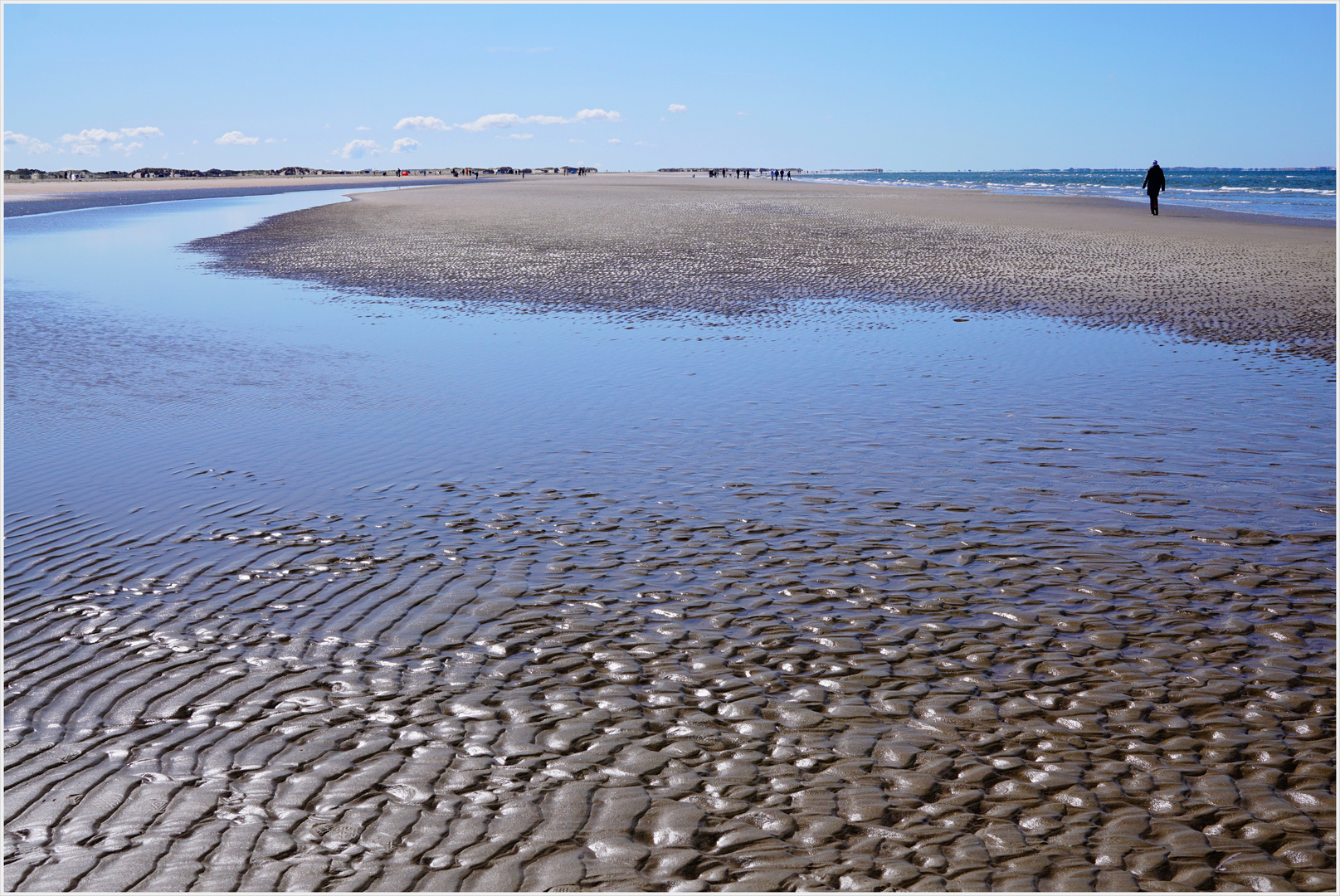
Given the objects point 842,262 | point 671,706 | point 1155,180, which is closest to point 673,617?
point 671,706

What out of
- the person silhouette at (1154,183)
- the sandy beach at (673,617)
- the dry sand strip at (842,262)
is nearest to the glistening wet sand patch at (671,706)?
the sandy beach at (673,617)

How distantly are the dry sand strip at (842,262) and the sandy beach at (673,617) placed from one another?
4.35 meters

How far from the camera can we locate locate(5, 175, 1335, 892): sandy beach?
14.8 feet

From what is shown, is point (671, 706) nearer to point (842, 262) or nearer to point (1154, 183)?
point (842, 262)

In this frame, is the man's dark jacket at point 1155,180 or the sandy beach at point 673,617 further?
the man's dark jacket at point 1155,180

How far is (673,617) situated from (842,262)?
22.9 meters

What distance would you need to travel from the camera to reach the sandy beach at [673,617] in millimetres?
4520

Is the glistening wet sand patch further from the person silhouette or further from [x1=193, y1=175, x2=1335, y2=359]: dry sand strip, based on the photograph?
the person silhouette

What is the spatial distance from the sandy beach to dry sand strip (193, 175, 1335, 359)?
4.35m

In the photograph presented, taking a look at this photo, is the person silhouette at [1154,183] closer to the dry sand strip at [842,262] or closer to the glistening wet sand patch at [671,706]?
the dry sand strip at [842,262]

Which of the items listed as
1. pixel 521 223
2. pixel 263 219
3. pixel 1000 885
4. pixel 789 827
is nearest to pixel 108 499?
pixel 789 827

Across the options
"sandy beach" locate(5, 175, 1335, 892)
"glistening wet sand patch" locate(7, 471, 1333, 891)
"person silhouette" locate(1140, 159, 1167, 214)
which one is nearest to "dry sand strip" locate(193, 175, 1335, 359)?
"person silhouette" locate(1140, 159, 1167, 214)

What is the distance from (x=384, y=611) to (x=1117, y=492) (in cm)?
630

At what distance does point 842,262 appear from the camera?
92.6 feet
